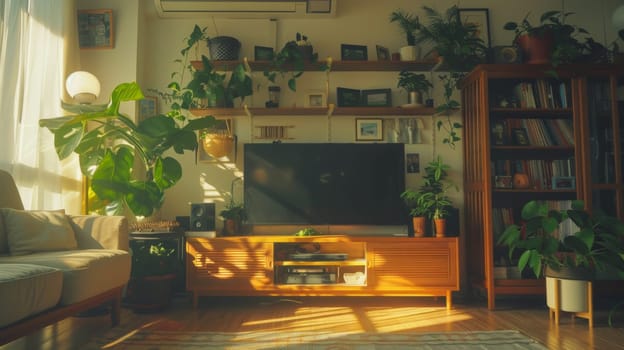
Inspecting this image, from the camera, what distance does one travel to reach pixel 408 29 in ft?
12.0

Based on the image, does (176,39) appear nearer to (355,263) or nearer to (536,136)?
(355,263)

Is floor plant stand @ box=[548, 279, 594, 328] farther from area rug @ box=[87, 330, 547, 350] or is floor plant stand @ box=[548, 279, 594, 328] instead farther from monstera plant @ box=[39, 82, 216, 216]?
monstera plant @ box=[39, 82, 216, 216]

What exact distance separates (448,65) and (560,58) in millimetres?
780

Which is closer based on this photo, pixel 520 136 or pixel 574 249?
pixel 574 249

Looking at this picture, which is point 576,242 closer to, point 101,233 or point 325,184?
point 325,184

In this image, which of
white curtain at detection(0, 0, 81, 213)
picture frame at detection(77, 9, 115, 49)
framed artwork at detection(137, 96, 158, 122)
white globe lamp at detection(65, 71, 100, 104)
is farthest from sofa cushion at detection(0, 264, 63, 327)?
picture frame at detection(77, 9, 115, 49)

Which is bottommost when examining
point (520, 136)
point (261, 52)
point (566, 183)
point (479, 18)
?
point (566, 183)

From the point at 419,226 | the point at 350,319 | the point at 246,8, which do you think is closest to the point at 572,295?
the point at 419,226

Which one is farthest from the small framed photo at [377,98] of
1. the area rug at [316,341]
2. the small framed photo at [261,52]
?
the area rug at [316,341]

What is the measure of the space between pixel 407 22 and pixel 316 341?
261 cm

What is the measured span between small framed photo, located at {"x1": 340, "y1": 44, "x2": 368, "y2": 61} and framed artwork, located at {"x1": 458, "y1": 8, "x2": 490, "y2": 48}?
88 cm

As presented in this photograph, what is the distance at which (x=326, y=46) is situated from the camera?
3779 mm

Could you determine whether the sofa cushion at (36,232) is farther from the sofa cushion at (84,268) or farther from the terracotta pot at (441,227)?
the terracotta pot at (441,227)

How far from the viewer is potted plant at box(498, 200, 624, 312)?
8.77 feet
